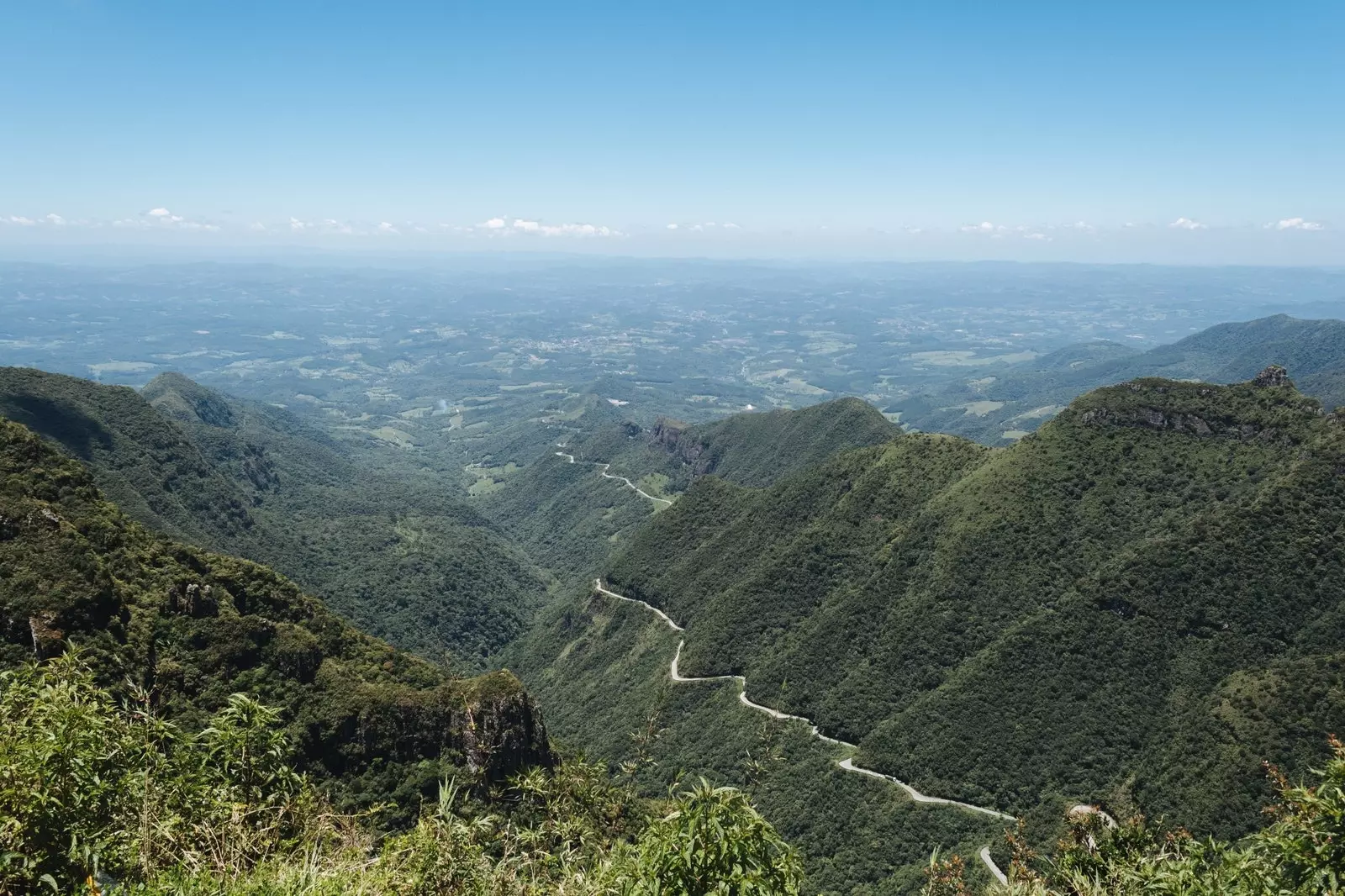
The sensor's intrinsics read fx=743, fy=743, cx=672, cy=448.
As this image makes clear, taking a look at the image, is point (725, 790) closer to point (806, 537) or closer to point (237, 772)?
point (237, 772)

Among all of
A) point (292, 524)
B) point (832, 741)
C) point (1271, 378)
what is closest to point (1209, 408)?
point (1271, 378)

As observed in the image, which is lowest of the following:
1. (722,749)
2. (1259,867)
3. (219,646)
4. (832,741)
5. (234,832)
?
(722,749)

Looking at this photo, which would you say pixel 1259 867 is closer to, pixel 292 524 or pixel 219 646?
pixel 219 646

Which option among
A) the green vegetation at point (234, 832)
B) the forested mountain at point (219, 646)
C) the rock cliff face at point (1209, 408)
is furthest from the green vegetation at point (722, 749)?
the rock cliff face at point (1209, 408)

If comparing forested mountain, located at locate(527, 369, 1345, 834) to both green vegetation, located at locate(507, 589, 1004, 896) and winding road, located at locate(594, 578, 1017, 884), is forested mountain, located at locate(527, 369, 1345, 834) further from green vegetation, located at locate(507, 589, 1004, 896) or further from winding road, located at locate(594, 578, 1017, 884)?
green vegetation, located at locate(507, 589, 1004, 896)

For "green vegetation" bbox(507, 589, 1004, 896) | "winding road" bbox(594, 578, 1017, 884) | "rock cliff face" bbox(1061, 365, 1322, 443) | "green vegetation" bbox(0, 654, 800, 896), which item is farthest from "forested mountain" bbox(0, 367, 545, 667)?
"rock cliff face" bbox(1061, 365, 1322, 443)
